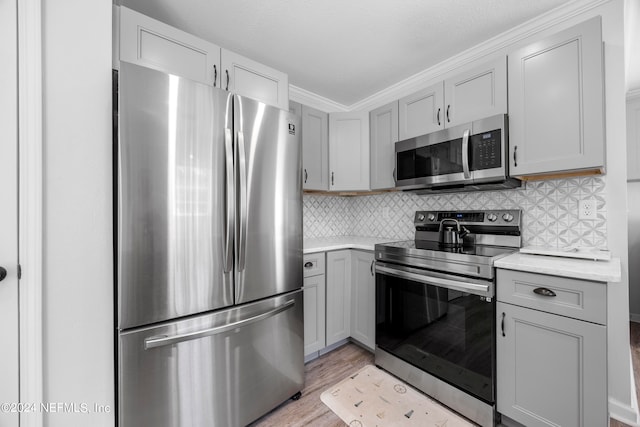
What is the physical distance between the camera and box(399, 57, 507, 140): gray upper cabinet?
Answer: 5.81ft

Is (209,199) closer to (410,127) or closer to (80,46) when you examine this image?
(80,46)

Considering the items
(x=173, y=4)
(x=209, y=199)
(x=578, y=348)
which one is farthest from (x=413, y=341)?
(x=173, y=4)

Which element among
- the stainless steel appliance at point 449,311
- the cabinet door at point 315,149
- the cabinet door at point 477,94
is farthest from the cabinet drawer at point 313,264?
the cabinet door at point 477,94

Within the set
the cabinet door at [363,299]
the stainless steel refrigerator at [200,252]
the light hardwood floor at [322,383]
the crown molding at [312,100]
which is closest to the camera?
the stainless steel refrigerator at [200,252]

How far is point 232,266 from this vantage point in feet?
4.63

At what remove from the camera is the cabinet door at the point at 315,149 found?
2.52 metres

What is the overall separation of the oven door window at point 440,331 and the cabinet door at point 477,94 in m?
1.27

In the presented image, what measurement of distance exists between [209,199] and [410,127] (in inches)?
70.6

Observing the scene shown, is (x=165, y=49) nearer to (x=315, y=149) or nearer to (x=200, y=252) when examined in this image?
(x=200, y=252)

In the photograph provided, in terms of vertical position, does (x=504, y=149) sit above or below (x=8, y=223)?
above

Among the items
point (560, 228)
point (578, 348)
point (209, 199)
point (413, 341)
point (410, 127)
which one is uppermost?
point (410, 127)

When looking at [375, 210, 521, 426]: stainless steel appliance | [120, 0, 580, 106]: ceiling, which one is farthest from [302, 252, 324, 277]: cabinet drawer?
[120, 0, 580, 106]: ceiling

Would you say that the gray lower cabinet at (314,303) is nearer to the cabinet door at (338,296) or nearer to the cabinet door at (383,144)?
the cabinet door at (338,296)

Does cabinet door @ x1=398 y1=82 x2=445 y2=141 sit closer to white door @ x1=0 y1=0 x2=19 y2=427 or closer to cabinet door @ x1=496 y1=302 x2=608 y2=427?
cabinet door @ x1=496 y1=302 x2=608 y2=427
